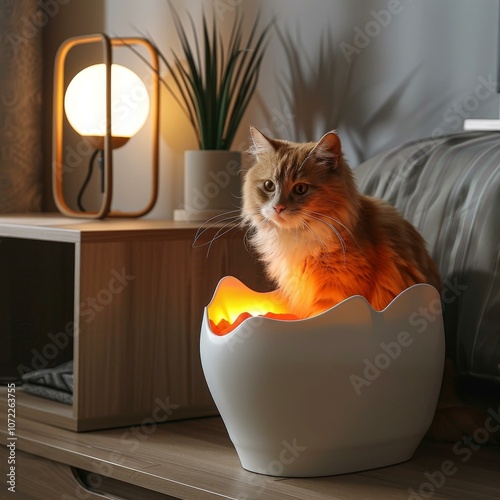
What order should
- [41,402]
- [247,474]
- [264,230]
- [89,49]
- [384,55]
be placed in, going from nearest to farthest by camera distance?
1. [247,474]
2. [264,230]
3. [41,402]
4. [384,55]
5. [89,49]

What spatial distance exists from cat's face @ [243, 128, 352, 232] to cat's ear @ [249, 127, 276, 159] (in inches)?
1.3

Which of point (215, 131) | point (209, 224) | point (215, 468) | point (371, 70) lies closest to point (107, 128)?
point (215, 131)

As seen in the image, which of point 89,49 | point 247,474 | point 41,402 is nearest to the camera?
point 247,474

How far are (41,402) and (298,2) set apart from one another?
43.2 inches

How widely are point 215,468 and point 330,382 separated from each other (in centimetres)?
26

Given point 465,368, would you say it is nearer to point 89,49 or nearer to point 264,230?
point 264,230

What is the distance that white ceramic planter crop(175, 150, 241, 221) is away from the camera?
1.98 meters

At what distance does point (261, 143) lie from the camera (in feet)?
4.73

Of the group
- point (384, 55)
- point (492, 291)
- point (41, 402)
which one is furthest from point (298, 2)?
point (41, 402)

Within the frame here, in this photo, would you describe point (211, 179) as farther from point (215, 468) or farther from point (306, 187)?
point (215, 468)

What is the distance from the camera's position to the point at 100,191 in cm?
254

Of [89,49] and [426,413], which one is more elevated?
[89,49]

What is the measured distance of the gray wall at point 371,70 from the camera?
68.1 inches

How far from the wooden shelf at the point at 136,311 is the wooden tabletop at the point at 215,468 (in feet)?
0.20
